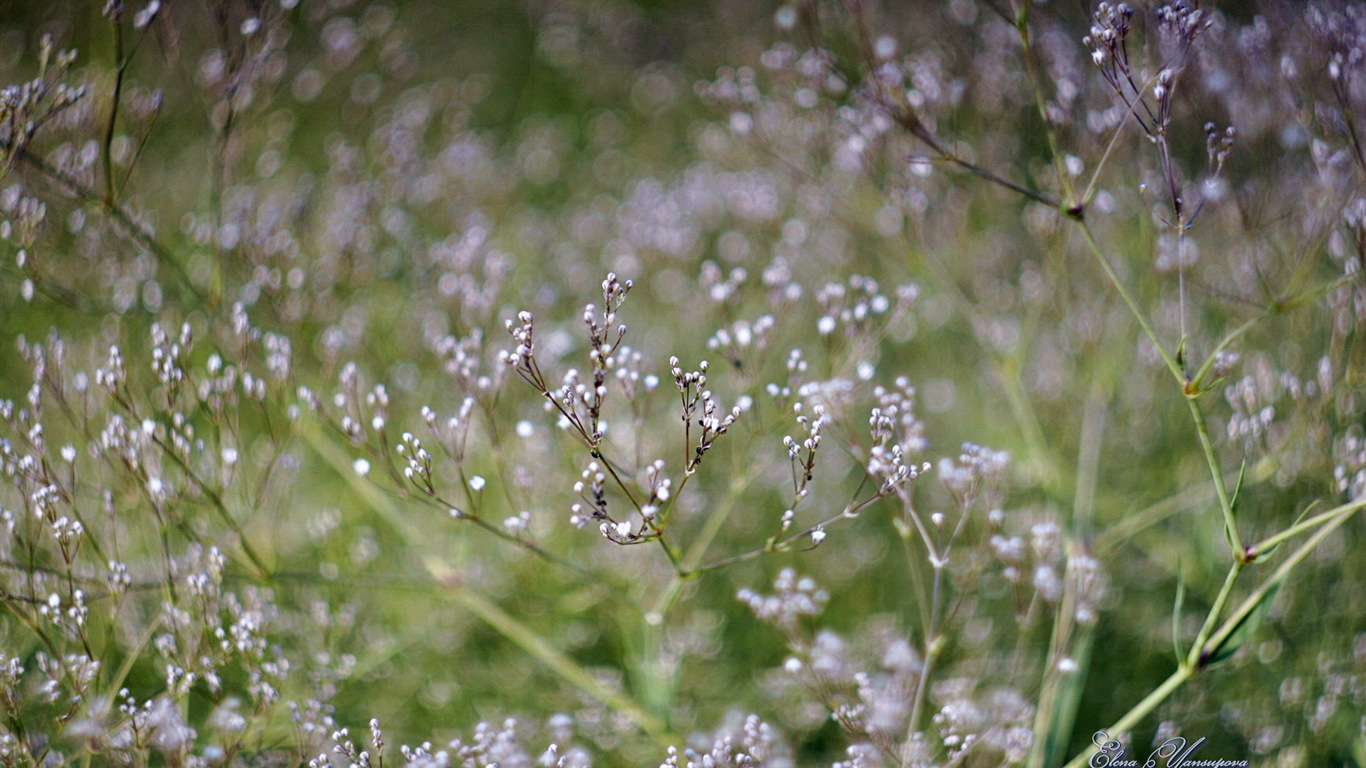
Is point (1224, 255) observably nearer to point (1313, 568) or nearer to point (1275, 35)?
point (1275, 35)

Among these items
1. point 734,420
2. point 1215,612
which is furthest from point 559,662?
point 1215,612

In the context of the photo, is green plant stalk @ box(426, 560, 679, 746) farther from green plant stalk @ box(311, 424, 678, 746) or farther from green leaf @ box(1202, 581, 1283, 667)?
green leaf @ box(1202, 581, 1283, 667)

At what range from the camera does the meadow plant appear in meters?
2.03

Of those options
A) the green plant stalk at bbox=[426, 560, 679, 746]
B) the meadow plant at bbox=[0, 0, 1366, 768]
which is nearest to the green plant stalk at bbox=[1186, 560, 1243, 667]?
the meadow plant at bbox=[0, 0, 1366, 768]

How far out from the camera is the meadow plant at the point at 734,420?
6.64 feet

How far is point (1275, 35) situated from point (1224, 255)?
0.89m

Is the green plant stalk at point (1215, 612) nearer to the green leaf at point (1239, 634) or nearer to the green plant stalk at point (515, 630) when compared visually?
the green leaf at point (1239, 634)

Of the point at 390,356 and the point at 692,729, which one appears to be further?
the point at 390,356

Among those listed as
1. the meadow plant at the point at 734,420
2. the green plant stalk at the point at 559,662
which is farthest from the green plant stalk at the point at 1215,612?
the green plant stalk at the point at 559,662

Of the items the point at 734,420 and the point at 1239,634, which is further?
the point at 1239,634

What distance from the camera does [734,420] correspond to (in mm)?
1725

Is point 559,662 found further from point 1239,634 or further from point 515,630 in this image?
point 1239,634

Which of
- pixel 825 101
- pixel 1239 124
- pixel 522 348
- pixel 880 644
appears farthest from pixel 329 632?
pixel 1239 124

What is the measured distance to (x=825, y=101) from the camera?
308 cm
